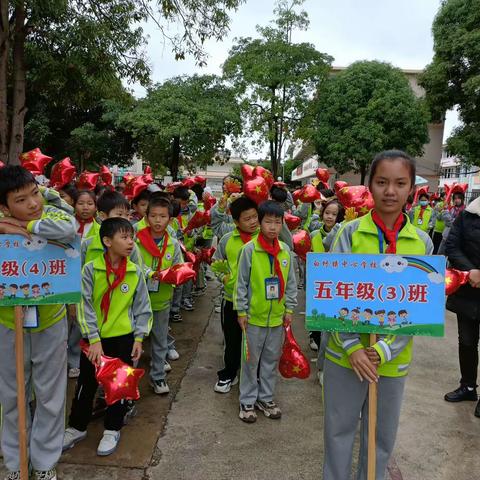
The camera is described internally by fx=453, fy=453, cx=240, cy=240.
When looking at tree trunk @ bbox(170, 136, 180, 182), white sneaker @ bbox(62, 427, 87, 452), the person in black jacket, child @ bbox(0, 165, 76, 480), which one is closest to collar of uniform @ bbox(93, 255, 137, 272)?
child @ bbox(0, 165, 76, 480)

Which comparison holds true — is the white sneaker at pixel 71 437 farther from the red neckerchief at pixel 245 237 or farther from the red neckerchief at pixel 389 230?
the red neckerchief at pixel 389 230

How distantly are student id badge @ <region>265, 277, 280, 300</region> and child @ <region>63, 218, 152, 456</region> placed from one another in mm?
828

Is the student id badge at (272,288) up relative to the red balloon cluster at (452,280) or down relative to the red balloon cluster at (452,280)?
down

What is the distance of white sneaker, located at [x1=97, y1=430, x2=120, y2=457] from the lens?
105 inches

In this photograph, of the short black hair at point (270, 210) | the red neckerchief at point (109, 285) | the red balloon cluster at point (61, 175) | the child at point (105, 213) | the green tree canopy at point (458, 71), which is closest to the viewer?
the red neckerchief at point (109, 285)

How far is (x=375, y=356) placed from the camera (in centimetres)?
184

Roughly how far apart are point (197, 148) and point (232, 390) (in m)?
14.2

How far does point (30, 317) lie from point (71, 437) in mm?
998

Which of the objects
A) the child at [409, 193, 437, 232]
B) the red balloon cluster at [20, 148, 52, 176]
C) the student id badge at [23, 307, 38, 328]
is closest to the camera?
the student id badge at [23, 307, 38, 328]

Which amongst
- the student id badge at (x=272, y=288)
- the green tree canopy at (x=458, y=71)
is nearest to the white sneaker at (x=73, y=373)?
the student id badge at (x=272, y=288)

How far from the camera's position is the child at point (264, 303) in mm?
3164

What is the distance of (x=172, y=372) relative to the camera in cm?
397

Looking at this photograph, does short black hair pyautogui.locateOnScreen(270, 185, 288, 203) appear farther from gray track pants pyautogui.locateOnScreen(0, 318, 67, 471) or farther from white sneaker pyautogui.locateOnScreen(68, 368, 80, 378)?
gray track pants pyautogui.locateOnScreen(0, 318, 67, 471)

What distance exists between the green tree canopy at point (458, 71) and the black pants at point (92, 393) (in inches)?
682
